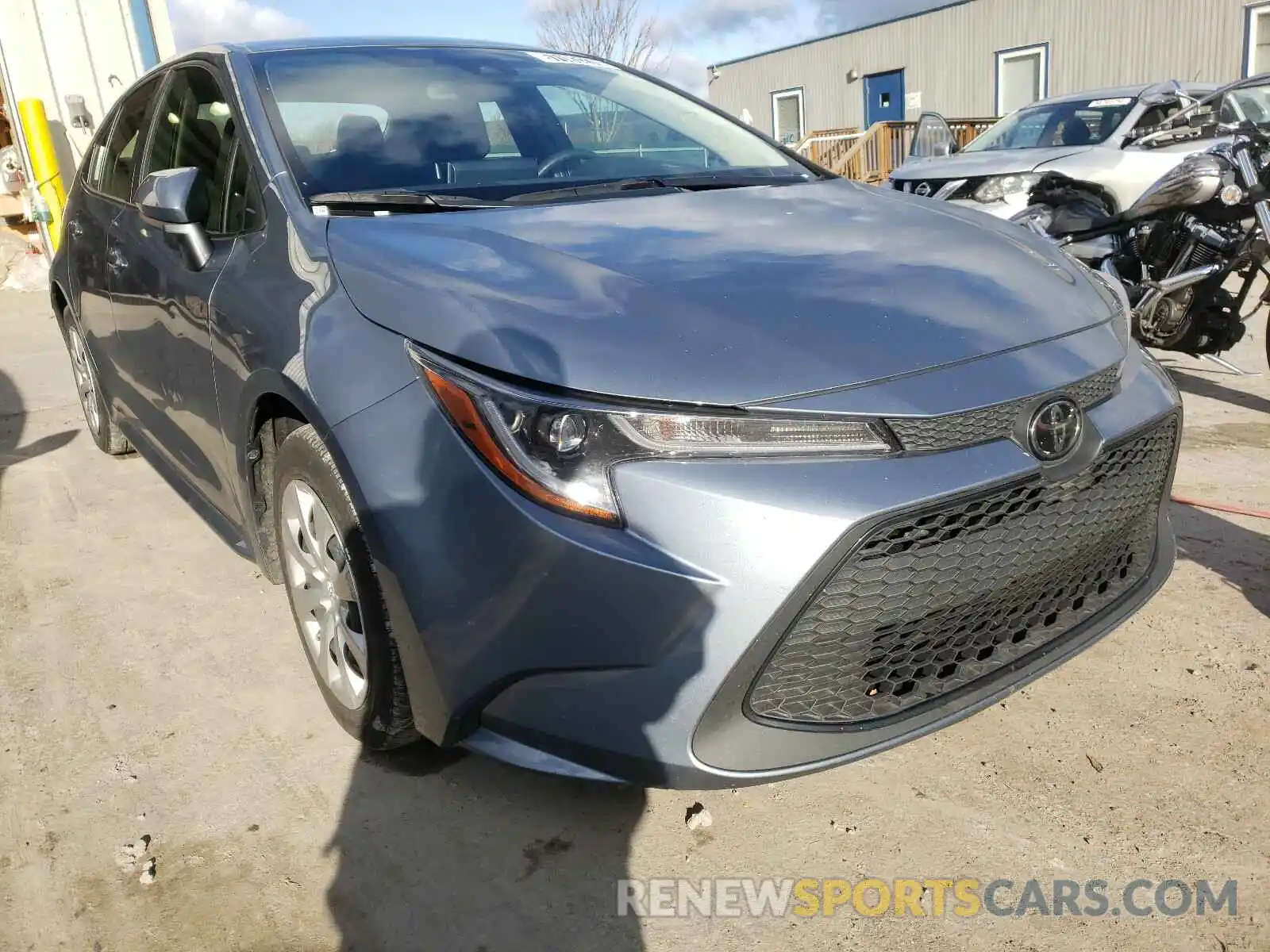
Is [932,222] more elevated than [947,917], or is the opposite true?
[932,222]

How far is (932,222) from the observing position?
249cm

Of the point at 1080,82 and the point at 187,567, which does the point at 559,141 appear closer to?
the point at 187,567

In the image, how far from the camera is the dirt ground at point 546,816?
1.90m

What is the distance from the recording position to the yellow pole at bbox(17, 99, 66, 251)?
992 cm

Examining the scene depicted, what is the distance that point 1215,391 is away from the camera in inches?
202

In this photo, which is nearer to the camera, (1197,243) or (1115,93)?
(1197,243)

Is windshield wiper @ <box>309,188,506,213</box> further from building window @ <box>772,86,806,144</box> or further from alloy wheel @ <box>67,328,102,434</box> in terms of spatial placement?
building window @ <box>772,86,806,144</box>

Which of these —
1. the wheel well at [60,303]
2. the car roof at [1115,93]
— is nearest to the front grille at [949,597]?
the wheel well at [60,303]

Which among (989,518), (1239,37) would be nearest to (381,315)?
(989,518)

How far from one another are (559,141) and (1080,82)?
1962cm

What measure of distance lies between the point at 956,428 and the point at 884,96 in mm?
24273

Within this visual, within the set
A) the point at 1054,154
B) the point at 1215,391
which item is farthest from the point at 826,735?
the point at 1054,154

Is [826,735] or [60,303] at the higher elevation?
[60,303]

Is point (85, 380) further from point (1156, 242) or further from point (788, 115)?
point (788, 115)
